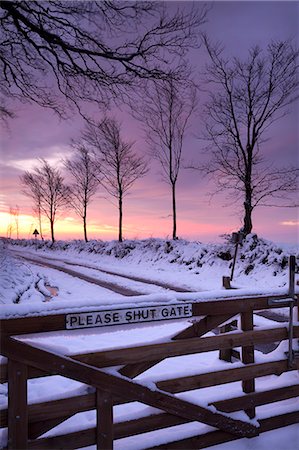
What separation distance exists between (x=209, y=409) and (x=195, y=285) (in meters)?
12.8

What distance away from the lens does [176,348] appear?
395 centimetres

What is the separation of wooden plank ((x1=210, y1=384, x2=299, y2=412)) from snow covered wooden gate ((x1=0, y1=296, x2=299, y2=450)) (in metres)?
0.01

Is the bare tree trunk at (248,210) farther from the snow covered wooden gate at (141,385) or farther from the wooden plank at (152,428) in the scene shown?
the wooden plank at (152,428)

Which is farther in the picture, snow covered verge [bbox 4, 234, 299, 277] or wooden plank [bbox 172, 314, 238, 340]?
snow covered verge [bbox 4, 234, 299, 277]

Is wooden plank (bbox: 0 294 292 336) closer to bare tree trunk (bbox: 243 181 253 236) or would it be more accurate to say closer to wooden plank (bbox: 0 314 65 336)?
wooden plank (bbox: 0 314 65 336)

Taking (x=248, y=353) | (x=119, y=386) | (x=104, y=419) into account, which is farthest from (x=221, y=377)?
(x=104, y=419)

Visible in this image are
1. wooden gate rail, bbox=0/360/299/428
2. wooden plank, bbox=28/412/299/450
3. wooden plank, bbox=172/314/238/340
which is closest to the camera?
wooden gate rail, bbox=0/360/299/428

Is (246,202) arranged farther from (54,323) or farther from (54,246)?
(54,246)

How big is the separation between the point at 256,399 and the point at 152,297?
1.87 m

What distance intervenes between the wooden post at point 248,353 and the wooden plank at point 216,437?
7.9 inches

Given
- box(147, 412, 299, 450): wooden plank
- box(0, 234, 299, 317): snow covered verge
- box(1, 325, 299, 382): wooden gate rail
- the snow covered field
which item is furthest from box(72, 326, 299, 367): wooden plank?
box(147, 412, 299, 450): wooden plank

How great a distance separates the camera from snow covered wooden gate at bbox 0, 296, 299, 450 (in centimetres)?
326

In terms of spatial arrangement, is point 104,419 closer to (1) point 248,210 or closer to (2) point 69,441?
(2) point 69,441

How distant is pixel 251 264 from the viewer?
18.8 m
